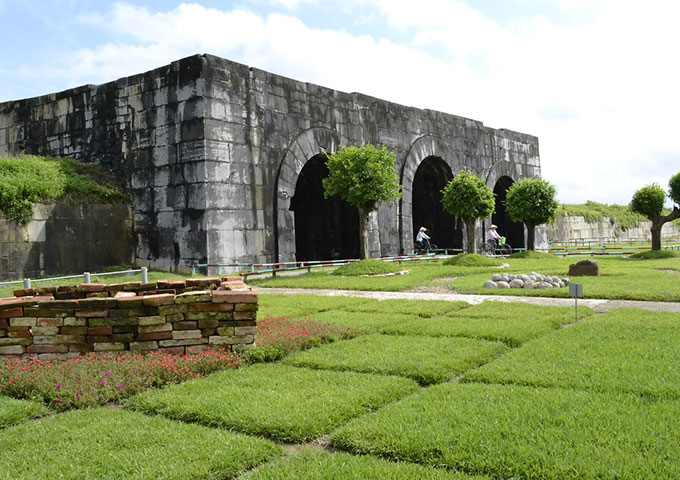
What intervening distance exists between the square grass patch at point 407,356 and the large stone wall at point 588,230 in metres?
28.7

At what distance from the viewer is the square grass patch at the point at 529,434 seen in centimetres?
317

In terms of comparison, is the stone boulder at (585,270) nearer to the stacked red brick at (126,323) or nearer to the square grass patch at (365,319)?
the square grass patch at (365,319)

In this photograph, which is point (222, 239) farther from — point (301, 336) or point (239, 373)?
point (239, 373)

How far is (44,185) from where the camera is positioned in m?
13.2

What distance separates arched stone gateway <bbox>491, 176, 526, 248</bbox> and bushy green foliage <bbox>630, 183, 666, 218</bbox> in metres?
6.33

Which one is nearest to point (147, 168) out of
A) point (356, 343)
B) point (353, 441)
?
point (356, 343)

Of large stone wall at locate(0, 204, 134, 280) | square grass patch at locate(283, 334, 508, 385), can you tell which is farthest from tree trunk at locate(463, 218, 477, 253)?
square grass patch at locate(283, 334, 508, 385)

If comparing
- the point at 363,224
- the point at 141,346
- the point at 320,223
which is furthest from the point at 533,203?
the point at 141,346

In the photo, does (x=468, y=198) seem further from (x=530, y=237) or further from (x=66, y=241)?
(x=66, y=241)

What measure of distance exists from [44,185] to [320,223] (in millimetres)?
8542

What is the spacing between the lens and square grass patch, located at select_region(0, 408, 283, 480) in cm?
329

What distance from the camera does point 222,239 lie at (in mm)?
13930

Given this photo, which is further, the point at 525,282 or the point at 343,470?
the point at 525,282

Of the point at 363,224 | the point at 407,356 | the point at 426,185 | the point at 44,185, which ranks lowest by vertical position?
the point at 407,356
